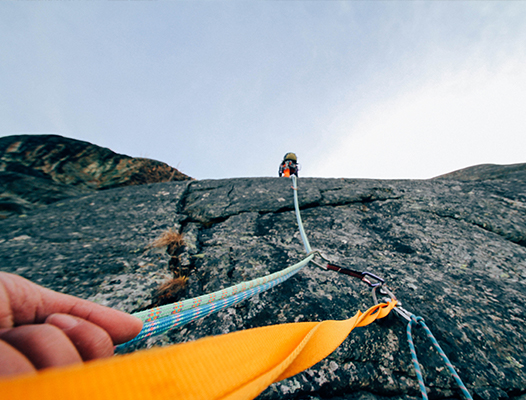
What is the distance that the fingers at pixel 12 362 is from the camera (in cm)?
29

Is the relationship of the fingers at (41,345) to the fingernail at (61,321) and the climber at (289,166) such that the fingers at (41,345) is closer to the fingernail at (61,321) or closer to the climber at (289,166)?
the fingernail at (61,321)

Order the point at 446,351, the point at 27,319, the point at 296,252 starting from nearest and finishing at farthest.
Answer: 1. the point at 27,319
2. the point at 446,351
3. the point at 296,252

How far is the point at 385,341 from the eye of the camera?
3.66ft

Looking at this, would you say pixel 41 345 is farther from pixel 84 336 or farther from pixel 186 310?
pixel 186 310

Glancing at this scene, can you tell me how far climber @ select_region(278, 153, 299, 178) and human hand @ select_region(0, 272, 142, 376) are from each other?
3.87 m

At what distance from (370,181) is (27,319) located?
12.6 feet

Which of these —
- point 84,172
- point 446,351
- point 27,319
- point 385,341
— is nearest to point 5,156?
point 84,172

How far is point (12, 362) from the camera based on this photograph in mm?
306

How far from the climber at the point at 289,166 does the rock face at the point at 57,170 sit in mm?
2534

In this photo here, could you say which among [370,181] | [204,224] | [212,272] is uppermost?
[370,181]

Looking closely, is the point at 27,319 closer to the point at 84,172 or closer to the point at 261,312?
the point at 261,312

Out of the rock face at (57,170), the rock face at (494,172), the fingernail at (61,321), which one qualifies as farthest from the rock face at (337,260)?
the fingernail at (61,321)

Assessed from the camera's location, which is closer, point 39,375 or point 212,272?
point 39,375

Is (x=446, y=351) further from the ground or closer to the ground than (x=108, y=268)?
closer to the ground
